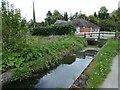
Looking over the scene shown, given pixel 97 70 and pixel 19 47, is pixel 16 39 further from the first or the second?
pixel 97 70

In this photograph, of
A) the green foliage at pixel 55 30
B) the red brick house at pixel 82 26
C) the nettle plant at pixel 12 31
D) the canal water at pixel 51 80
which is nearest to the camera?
the canal water at pixel 51 80

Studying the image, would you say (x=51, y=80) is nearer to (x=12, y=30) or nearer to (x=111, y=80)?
(x=12, y=30)

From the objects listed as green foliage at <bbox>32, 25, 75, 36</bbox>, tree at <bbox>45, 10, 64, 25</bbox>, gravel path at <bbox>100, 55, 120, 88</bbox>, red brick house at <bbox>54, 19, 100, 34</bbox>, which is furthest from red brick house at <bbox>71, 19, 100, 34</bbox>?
gravel path at <bbox>100, 55, 120, 88</bbox>

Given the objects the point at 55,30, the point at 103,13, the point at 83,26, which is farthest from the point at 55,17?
the point at 55,30

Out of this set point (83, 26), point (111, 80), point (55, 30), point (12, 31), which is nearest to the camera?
point (111, 80)

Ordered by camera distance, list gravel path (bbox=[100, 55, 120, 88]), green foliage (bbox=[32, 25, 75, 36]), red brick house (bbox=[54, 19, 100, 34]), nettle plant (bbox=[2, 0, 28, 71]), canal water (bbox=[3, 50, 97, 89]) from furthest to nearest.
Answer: red brick house (bbox=[54, 19, 100, 34]) < green foliage (bbox=[32, 25, 75, 36]) < nettle plant (bbox=[2, 0, 28, 71]) < canal water (bbox=[3, 50, 97, 89]) < gravel path (bbox=[100, 55, 120, 88])

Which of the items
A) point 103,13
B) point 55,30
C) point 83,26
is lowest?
point 55,30

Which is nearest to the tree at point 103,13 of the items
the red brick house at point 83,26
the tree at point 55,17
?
the tree at point 55,17

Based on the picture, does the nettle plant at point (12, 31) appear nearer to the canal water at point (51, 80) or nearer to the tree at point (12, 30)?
the tree at point (12, 30)

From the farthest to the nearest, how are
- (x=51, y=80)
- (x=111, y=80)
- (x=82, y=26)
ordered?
1. (x=82, y=26)
2. (x=51, y=80)
3. (x=111, y=80)

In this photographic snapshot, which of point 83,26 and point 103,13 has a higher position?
point 103,13

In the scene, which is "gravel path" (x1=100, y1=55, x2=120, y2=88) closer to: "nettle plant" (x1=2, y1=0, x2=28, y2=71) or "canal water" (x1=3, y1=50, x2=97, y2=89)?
"canal water" (x1=3, y1=50, x2=97, y2=89)

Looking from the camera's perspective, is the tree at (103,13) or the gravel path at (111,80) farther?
the tree at (103,13)

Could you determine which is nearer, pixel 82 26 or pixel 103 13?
pixel 82 26
